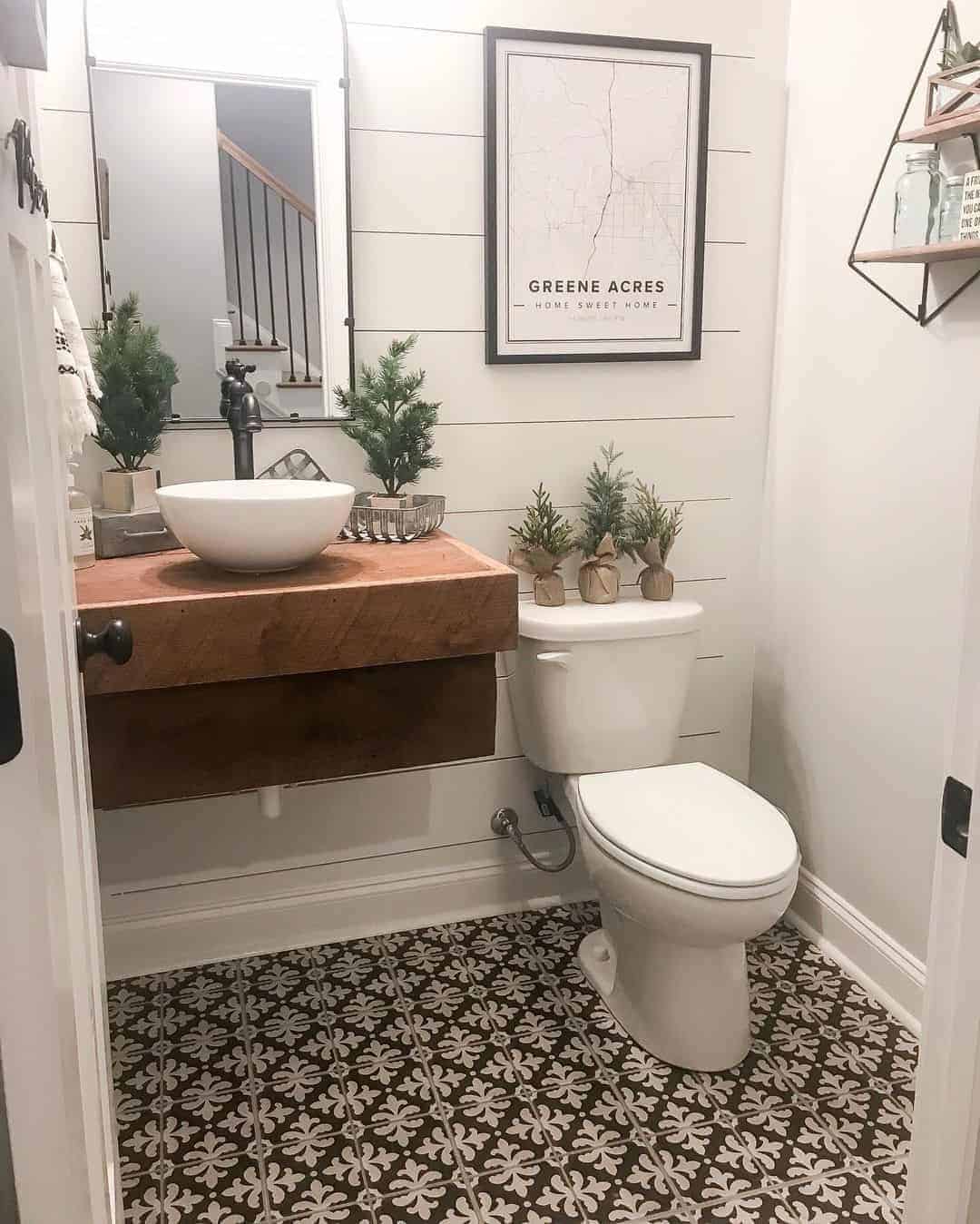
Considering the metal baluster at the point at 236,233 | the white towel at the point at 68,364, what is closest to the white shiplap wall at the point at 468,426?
the metal baluster at the point at 236,233

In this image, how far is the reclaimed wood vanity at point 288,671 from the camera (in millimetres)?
1678

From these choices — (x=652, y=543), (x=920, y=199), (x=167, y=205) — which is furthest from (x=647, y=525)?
(x=167, y=205)

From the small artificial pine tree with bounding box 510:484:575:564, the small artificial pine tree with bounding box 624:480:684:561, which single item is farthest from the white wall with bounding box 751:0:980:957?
the small artificial pine tree with bounding box 510:484:575:564

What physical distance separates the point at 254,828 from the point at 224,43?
5.07 feet

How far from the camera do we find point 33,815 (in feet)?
2.48

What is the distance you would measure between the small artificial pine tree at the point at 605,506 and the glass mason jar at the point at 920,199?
74cm

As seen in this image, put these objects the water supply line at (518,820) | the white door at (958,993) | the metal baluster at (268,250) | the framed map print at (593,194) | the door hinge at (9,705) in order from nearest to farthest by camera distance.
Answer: the door hinge at (9,705), the white door at (958,993), the metal baluster at (268,250), the framed map print at (593,194), the water supply line at (518,820)

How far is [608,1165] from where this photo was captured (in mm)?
1780

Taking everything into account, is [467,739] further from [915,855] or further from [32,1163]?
[32,1163]

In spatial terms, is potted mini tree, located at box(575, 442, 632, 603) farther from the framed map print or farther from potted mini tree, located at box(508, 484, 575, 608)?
the framed map print

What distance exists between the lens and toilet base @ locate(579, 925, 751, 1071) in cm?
199

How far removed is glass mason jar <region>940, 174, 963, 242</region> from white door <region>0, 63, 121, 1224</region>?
143 cm

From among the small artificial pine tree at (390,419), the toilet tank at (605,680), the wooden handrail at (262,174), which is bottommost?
the toilet tank at (605,680)

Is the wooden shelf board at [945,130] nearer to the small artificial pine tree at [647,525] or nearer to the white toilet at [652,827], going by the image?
the small artificial pine tree at [647,525]
